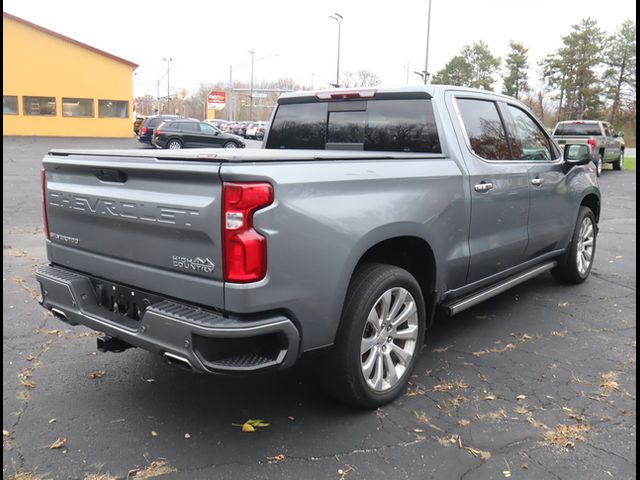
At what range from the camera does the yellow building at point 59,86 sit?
3425cm

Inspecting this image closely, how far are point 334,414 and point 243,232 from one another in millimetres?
1368

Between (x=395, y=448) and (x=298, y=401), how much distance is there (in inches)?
29.1

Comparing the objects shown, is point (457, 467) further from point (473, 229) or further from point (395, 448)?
point (473, 229)

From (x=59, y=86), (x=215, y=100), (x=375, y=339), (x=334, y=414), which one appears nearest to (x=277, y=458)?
(x=334, y=414)

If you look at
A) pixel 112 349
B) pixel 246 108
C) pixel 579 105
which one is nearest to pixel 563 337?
pixel 112 349

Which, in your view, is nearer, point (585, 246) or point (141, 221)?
point (141, 221)

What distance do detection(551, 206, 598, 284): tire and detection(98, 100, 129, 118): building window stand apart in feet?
120

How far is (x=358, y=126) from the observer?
179 inches

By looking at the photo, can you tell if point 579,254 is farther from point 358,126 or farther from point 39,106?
point 39,106

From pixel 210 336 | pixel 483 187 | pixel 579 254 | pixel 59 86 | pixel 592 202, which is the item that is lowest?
pixel 579 254

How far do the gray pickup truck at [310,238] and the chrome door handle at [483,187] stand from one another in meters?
0.05

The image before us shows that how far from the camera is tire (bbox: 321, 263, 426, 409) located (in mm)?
3109

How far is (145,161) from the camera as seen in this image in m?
2.98

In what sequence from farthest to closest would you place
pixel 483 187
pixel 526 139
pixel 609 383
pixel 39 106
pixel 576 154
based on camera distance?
pixel 39 106 → pixel 576 154 → pixel 526 139 → pixel 483 187 → pixel 609 383
